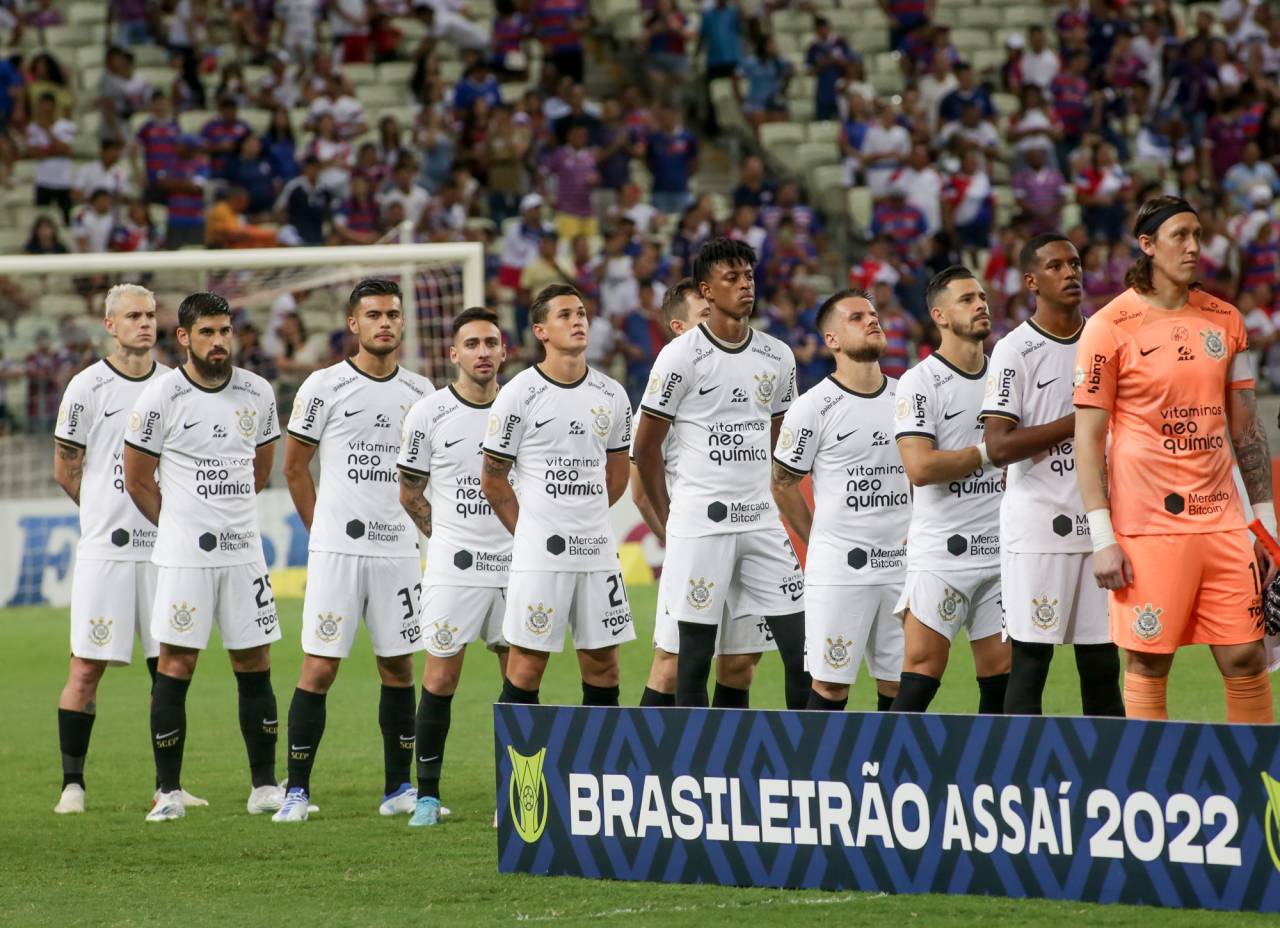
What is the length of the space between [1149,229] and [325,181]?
51.8 ft

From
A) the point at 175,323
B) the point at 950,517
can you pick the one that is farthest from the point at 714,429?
the point at 175,323

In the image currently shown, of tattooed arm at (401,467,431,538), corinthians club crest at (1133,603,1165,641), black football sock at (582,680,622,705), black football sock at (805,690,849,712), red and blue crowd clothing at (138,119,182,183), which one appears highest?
red and blue crowd clothing at (138,119,182,183)

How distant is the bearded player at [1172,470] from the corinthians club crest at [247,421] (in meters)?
4.12

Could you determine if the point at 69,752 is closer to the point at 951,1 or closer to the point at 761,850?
the point at 761,850

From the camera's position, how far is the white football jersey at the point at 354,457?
880 cm

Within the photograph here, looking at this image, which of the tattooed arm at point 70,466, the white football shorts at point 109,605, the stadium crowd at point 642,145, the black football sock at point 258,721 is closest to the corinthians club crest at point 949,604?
the black football sock at point 258,721

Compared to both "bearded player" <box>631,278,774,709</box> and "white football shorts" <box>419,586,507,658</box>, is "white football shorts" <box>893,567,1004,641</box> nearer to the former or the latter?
"bearded player" <box>631,278,774,709</box>

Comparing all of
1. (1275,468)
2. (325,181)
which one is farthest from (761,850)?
(325,181)

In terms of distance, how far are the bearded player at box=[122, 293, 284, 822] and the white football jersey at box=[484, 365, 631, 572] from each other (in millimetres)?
1386

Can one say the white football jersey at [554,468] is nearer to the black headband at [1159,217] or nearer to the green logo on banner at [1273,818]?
the black headband at [1159,217]

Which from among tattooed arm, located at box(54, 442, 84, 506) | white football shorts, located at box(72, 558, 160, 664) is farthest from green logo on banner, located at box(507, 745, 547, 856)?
tattooed arm, located at box(54, 442, 84, 506)

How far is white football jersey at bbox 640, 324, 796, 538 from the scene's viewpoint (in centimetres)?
850

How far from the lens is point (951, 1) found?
1030 inches

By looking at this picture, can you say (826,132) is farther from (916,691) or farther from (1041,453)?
(1041,453)
